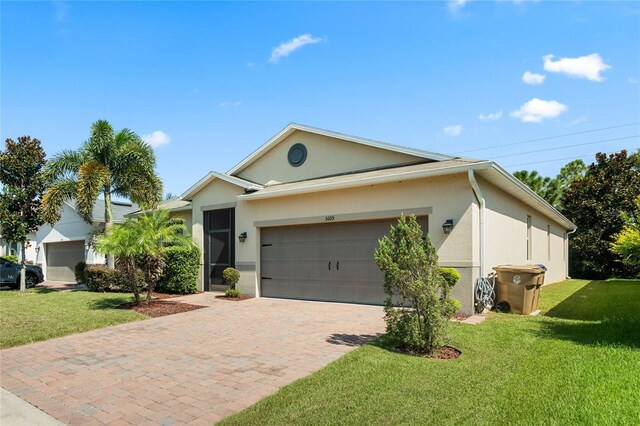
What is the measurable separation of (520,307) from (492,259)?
1553 mm

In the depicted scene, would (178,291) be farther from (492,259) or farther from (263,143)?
(492,259)

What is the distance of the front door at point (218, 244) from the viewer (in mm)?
15094

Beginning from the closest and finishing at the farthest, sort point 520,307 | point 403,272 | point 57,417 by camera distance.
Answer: point 57,417
point 403,272
point 520,307

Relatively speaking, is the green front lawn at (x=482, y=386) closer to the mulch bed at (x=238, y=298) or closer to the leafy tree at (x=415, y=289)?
the leafy tree at (x=415, y=289)

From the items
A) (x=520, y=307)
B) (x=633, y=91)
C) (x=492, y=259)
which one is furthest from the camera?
(x=633, y=91)

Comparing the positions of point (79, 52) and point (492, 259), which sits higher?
point (79, 52)

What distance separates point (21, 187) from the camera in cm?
1706

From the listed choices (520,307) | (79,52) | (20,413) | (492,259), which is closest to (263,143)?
(79,52)

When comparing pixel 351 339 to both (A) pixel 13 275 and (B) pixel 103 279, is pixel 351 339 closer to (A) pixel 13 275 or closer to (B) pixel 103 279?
(B) pixel 103 279

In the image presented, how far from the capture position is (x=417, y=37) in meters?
11.2

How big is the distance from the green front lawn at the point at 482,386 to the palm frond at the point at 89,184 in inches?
492

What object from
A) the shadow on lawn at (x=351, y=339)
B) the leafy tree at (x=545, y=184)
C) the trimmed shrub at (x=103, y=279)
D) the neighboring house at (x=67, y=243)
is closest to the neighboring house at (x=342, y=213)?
the trimmed shrub at (x=103, y=279)

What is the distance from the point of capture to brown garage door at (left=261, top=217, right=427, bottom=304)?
37.7 feet

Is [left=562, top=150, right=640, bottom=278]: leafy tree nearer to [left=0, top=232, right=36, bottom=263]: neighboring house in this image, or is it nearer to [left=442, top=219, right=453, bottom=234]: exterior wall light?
[left=442, top=219, right=453, bottom=234]: exterior wall light
